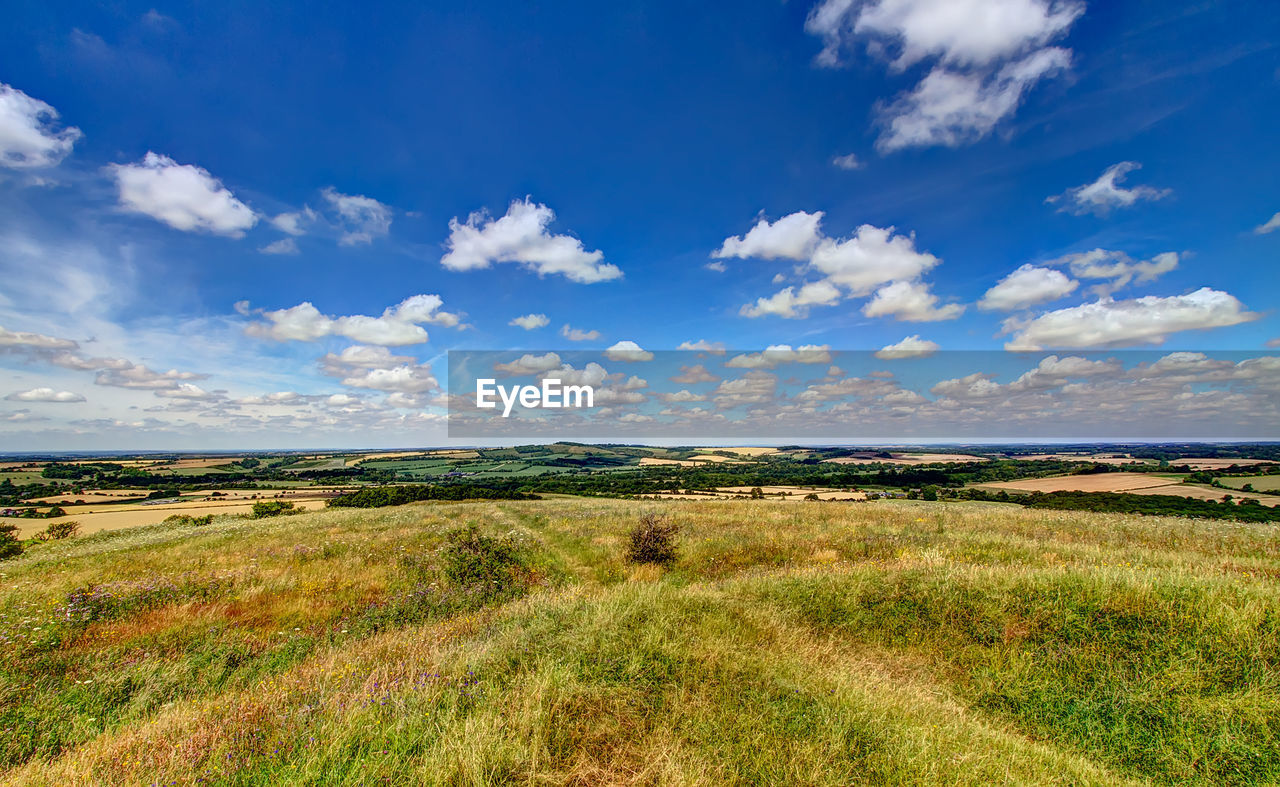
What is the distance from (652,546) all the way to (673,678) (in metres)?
9.27

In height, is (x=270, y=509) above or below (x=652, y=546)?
below

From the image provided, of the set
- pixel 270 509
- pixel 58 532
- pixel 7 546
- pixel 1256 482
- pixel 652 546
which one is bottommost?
pixel 1256 482

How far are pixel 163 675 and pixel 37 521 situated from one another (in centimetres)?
6612

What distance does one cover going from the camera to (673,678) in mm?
5488

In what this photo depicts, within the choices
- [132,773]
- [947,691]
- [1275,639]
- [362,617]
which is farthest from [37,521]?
[1275,639]

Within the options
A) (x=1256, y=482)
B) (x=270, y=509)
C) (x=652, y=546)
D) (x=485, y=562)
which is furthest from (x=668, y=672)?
(x=1256, y=482)

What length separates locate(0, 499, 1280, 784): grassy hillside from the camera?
409 cm

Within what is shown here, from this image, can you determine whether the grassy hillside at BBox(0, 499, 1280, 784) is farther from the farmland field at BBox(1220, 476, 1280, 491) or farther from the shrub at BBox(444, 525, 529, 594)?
the farmland field at BBox(1220, 476, 1280, 491)

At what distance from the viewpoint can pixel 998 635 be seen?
278 inches

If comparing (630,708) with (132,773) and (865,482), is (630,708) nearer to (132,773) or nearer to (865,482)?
(132,773)

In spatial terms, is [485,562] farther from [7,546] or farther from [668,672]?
[7,546]

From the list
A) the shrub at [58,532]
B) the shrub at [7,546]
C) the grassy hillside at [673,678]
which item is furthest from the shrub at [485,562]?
the shrub at [58,532]

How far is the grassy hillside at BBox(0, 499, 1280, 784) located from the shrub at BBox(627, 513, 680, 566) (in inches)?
160

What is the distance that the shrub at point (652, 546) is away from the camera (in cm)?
1445
